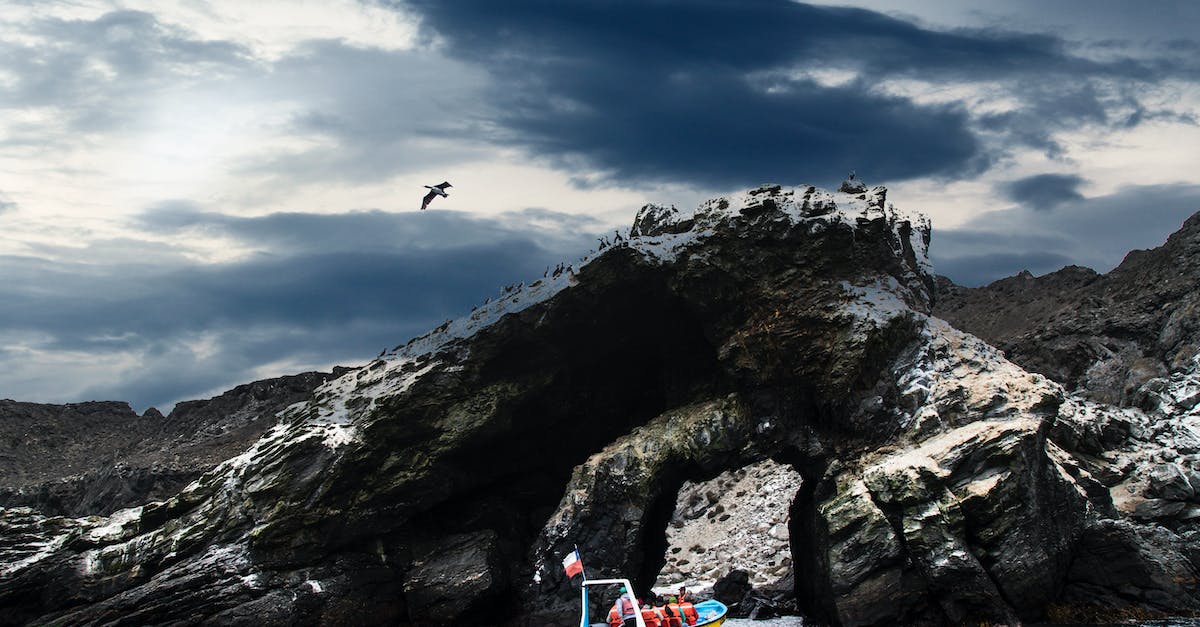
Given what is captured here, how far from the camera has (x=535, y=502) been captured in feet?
123

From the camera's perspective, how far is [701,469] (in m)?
31.4

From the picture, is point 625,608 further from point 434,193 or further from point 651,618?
point 434,193

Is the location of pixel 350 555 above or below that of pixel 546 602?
above

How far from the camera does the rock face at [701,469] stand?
2511 centimetres

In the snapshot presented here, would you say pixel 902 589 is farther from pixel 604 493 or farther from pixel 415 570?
pixel 415 570

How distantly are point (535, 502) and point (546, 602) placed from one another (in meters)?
6.35

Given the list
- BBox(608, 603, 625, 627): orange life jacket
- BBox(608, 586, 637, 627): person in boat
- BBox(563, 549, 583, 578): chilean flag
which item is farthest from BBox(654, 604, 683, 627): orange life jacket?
A: BBox(563, 549, 583, 578): chilean flag

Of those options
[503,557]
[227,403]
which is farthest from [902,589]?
[227,403]

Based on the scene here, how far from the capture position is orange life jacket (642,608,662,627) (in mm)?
24734

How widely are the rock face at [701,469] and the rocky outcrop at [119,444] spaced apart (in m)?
11.9

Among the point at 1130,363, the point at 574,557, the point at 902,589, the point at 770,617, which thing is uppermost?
the point at 1130,363

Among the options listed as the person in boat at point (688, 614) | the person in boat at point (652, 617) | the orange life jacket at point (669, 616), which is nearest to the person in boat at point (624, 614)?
the person in boat at point (652, 617)

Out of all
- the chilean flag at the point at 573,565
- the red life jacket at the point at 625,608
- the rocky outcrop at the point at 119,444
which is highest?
the rocky outcrop at the point at 119,444

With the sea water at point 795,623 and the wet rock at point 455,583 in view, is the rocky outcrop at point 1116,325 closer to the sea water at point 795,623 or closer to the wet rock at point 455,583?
the sea water at point 795,623
